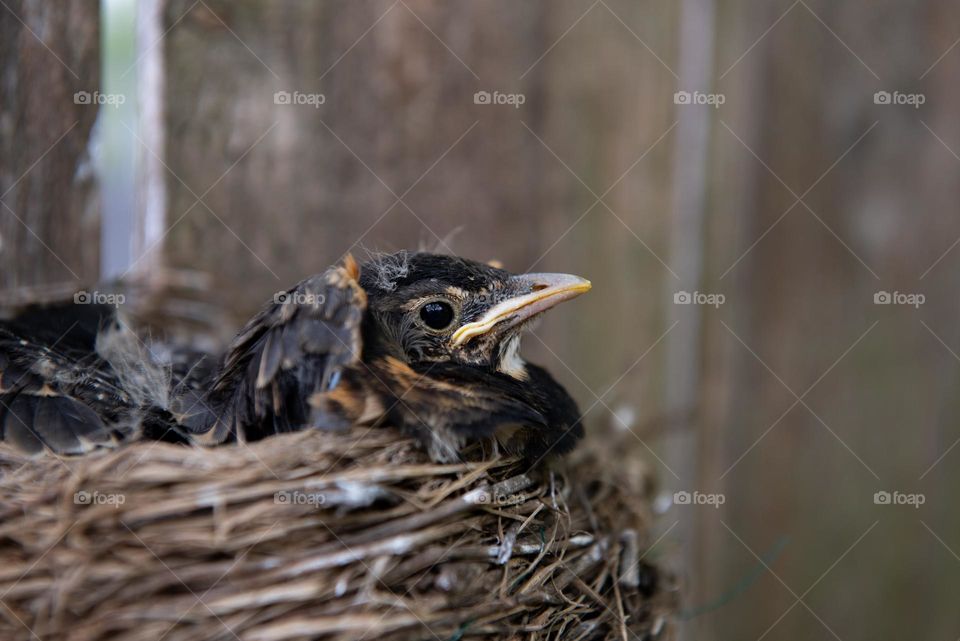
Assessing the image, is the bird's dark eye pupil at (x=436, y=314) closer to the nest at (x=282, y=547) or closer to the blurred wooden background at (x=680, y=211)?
the nest at (x=282, y=547)

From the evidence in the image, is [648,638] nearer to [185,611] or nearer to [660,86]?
[185,611]

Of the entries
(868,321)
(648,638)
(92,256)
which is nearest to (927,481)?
(868,321)

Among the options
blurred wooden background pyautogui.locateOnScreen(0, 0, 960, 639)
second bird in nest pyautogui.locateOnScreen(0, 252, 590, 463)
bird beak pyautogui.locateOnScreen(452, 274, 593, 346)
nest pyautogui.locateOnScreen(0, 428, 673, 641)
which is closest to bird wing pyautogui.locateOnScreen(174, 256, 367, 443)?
second bird in nest pyautogui.locateOnScreen(0, 252, 590, 463)

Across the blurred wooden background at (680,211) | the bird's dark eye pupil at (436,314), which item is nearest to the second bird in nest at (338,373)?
the bird's dark eye pupil at (436,314)

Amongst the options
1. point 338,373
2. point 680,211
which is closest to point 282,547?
point 338,373

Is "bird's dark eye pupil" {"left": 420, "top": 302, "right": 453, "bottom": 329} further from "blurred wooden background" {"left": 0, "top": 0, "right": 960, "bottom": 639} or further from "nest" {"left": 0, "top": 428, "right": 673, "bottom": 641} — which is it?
"blurred wooden background" {"left": 0, "top": 0, "right": 960, "bottom": 639}
